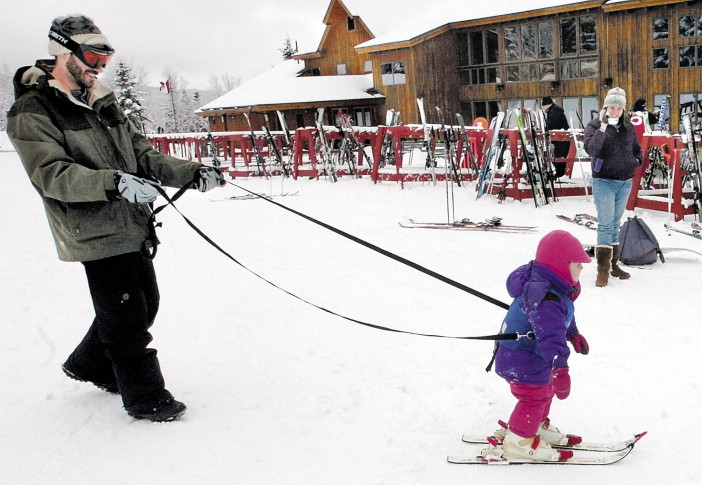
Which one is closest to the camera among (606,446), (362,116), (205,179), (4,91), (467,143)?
(606,446)

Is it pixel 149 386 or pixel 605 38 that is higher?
pixel 605 38

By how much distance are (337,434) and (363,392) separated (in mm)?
488

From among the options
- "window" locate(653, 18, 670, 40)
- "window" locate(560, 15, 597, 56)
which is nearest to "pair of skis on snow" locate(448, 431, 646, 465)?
"window" locate(653, 18, 670, 40)

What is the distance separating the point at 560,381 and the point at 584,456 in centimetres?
38

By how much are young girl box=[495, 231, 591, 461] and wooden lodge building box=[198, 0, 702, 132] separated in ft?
60.1

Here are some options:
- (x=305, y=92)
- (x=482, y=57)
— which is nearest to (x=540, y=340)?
(x=482, y=57)

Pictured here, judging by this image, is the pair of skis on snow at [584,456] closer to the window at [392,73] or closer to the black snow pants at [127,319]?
the black snow pants at [127,319]

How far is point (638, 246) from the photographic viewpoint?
20.1 ft

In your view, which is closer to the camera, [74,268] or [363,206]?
[74,268]

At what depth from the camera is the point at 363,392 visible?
358 centimetres

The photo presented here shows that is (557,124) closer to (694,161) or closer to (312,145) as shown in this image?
(694,161)

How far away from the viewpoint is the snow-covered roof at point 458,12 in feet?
79.1

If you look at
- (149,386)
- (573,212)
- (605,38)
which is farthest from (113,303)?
(605,38)

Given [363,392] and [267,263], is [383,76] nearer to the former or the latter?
[267,263]
